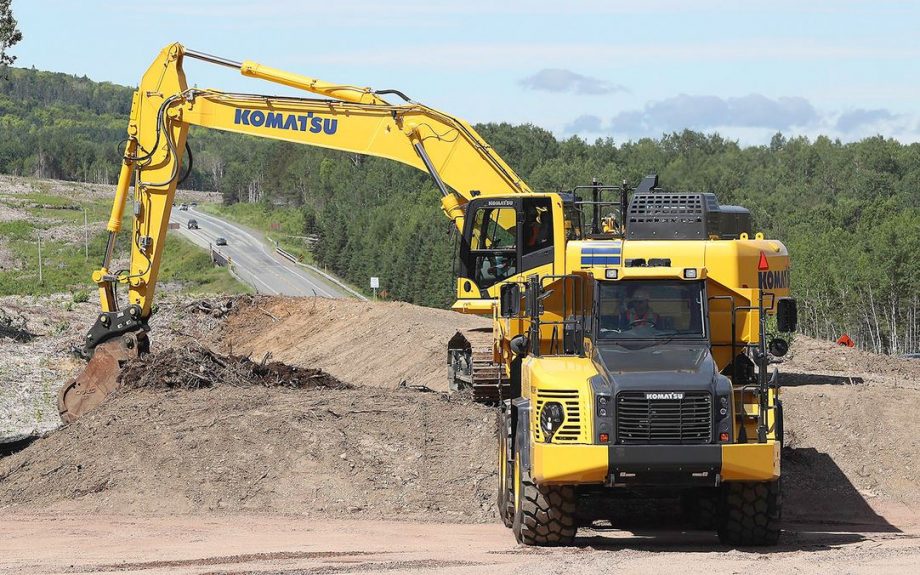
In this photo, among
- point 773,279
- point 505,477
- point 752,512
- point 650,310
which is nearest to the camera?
point 752,512

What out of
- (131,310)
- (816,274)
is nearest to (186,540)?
(131,310)

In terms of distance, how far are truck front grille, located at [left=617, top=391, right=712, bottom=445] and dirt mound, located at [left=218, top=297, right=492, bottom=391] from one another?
15.6m

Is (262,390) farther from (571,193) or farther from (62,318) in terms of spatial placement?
(62,318)

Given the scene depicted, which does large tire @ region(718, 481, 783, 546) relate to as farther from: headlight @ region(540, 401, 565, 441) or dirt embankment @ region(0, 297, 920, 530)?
dirt embankment @ region(0, 297, 920, 530)

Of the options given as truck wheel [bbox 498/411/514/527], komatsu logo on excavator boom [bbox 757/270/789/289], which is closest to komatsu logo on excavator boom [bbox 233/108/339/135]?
truck wheel [bbox 498/411/514/527]

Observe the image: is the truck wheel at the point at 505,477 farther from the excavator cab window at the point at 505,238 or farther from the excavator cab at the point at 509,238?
the excavator cab window at the point at 505,238

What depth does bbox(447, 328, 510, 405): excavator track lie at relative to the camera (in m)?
20.4

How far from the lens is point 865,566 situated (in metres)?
11.2

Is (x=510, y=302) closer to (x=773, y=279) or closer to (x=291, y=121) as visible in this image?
(x=773, y=279)

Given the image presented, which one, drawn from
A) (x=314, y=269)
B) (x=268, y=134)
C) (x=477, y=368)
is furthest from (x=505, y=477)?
(x=314, y=269)

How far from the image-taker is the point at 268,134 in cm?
2397

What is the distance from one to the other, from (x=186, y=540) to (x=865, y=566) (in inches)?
286

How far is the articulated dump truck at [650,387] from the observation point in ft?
40.5

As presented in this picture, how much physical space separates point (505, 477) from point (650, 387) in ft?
11.1
